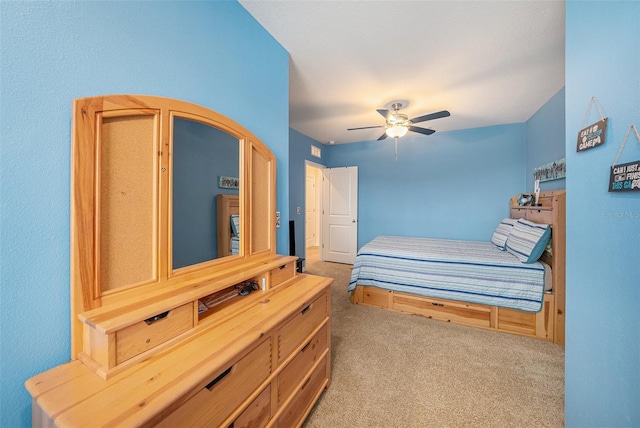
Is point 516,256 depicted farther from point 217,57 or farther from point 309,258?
point 309,258

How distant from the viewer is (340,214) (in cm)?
489

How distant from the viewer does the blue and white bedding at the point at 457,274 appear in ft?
7.25

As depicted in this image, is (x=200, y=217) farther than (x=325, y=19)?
No

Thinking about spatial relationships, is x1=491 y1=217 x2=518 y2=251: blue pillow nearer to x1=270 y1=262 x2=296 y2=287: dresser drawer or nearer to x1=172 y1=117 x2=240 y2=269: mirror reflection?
x1=270 y1=262 x2=296 y2=287: dresser drawer

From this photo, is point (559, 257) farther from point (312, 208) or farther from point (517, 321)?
point (312, 208)

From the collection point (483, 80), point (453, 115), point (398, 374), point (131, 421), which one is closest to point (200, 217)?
point (131, 421)

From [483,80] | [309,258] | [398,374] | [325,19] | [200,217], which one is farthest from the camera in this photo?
[309,258]

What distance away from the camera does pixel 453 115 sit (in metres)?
3.32

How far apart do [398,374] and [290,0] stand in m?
2.72

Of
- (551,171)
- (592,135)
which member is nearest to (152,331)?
(592,135)

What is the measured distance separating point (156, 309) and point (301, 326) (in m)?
0.71

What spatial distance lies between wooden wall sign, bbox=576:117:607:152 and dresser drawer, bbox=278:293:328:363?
1.58m

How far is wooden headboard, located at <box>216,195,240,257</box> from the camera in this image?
1289 mm

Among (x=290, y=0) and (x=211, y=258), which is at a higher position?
(x=290, y=0)
